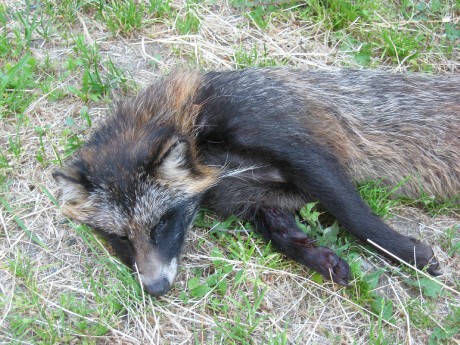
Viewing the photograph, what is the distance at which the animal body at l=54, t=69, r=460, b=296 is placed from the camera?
4.66m

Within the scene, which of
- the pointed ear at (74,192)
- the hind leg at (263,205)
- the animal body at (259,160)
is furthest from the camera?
the hind leg at (263,205)

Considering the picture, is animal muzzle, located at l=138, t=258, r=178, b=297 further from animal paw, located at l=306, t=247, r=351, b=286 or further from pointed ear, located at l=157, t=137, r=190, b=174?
animal paw, located at l=306, t=247, r=351, b=286

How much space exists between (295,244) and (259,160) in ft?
2.63

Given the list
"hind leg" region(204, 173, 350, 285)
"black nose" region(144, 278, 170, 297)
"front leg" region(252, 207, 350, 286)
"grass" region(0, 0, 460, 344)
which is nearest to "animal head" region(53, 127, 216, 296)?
"black nose" region(144, 278, 170, 297)

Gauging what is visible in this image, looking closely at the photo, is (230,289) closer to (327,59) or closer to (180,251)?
(180,251)

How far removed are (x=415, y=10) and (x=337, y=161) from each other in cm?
311

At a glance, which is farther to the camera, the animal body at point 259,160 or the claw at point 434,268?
the claw at point 434,268

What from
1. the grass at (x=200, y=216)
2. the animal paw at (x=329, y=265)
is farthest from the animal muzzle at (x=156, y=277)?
the animal paw at (x=329, y=265)

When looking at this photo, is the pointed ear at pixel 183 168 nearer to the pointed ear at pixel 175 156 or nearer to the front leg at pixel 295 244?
the pointed ear at pixel 175 156

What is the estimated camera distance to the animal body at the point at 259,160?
15.3 feet

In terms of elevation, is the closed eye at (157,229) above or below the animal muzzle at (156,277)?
above

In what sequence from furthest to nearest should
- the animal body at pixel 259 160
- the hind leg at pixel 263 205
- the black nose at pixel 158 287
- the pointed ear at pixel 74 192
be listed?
the hind leg at pixel 263 205, the pointed ear at pixel 74 192, the animal body at pixel 259 160, the black nose at pixel 158 287

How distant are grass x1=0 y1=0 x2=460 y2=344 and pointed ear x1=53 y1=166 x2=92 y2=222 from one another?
20 centimetres

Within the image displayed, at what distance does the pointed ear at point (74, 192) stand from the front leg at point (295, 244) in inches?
60.8
